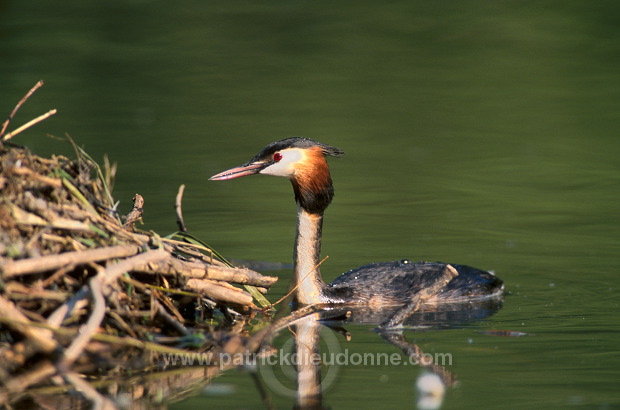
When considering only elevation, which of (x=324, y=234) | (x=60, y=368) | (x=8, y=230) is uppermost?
(x=8, y=230)

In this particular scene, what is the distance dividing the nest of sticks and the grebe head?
5.29 ft

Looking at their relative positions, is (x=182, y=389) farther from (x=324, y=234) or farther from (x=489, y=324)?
(x=324, y=234)

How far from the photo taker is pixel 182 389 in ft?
17.0

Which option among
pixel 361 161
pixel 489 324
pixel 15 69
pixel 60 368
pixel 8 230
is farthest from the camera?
pixel 15 69

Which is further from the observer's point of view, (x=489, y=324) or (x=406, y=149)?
(x=406, y=149)

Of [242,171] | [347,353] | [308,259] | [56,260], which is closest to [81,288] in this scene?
[56,260]

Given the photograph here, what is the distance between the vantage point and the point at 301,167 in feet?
25.9

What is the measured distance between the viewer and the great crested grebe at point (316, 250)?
7.85 m

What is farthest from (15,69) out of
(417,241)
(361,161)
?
(417,241)

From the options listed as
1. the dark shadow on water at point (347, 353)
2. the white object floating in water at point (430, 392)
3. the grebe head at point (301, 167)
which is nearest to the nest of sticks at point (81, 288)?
the dark shadow on water at point (347, 353)

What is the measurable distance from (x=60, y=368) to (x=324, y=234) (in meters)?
5.27

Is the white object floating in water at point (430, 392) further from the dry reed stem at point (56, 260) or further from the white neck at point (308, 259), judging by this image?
the white neck at point (308, 259)

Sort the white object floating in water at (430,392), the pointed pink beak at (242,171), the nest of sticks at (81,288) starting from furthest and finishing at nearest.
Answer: the pointed pink beak at (242,171) → the nest of sticks at (81,288) → the white object floating in water at (430,392)

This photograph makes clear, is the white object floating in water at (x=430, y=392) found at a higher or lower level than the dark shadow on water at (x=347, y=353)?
higher
